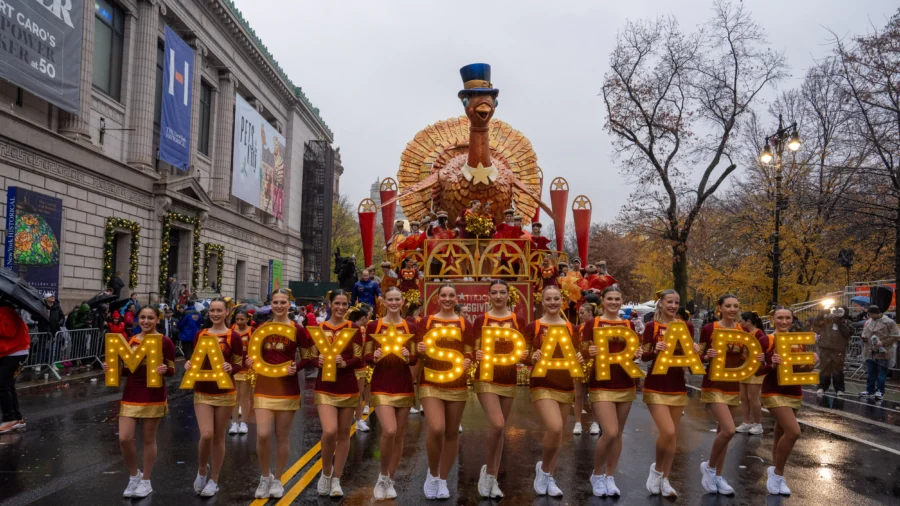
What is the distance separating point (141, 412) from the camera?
5707mm

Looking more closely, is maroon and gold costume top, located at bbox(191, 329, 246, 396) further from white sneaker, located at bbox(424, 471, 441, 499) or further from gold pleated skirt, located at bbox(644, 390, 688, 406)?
gold pleated skirt, located at bbox(644, 390, 688, 406)

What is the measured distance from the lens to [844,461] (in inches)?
302

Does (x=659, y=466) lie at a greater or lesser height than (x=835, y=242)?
lesser

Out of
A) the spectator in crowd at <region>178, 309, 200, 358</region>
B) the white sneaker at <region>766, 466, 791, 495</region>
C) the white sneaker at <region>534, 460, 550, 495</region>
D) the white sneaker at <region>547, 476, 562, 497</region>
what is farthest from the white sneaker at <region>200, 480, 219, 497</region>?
the spectator in crowd at <region>178, 309, 200, 358</region>

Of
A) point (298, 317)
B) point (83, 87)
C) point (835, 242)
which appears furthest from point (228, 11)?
point (835, 242)

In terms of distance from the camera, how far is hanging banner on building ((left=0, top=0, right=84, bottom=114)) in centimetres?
1694

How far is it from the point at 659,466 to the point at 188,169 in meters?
27.9

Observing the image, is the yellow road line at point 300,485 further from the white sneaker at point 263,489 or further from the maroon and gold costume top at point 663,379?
the maroon and gold costume top at point 663,379

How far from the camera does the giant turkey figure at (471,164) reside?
11.5 metres

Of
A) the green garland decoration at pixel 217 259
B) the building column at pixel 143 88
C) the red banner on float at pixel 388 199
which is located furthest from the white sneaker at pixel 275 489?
the green garland decoration at pixel 217 259

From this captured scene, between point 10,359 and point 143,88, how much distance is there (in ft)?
63.9

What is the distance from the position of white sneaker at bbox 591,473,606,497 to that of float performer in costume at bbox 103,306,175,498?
384 centimetres

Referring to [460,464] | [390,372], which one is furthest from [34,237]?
[390,372]

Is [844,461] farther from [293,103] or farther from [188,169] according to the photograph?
[293,103]
